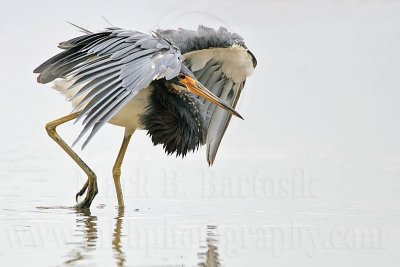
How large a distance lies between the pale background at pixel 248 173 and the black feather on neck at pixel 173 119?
527 mm

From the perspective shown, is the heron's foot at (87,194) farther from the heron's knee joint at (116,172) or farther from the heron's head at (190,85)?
the heron's head at (190,85)

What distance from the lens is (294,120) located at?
14273mm

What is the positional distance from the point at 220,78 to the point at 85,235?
3.49 meters

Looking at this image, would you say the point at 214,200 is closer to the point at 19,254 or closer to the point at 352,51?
the point at 19,254

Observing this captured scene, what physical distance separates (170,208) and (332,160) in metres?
3.25

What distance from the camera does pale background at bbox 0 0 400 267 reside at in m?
6.93

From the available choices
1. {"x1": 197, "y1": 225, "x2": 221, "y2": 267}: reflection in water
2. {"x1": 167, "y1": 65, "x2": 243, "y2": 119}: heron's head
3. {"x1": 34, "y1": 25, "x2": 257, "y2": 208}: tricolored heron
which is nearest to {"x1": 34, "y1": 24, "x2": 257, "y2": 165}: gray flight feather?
{"x1": 34, "y1": 25, "x2": 257, "y2": 208}: tricolored heron

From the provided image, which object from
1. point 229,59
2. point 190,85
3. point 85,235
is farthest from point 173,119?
point 85,235

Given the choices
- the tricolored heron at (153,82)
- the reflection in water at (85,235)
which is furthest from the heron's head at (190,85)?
the reflection in water at (85,235)

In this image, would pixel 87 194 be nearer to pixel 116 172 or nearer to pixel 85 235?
pixel 116 172

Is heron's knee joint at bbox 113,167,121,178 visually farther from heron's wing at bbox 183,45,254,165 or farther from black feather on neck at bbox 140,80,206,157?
heron's wing at bbox 183,45,254,165

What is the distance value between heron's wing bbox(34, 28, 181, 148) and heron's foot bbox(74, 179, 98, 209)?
99 cm

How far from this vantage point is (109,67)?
8008 millimetres

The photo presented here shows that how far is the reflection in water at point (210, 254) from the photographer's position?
642 cm
